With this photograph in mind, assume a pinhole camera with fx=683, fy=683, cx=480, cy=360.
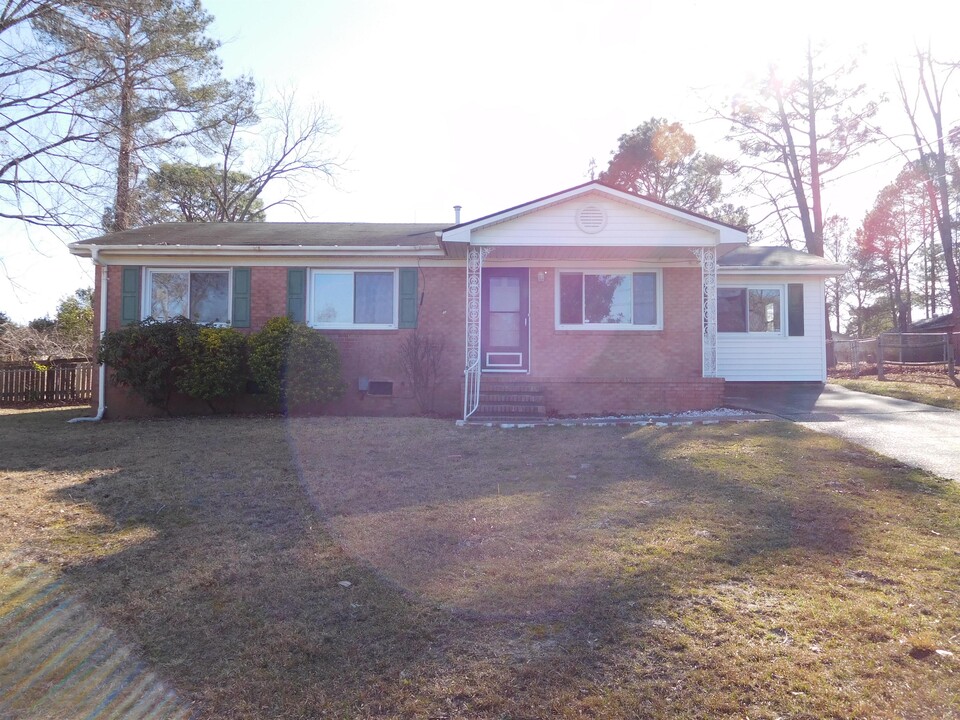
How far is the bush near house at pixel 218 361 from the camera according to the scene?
36.8 feet

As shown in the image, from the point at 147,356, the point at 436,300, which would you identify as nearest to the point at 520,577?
the point at 436,300

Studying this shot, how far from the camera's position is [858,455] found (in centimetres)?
714

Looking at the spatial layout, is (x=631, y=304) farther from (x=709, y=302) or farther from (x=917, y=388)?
(x=917, y=388)

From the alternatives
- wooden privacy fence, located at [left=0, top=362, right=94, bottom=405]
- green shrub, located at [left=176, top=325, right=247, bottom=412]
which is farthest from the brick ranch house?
wooden privacy fence, located at [left=0, top=362, right=94, bottom=405]

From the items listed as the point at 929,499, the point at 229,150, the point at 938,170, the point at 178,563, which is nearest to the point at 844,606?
the point at 929,499

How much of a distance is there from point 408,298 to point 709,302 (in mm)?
5355

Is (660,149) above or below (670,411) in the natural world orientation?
above

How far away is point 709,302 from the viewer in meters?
11.8

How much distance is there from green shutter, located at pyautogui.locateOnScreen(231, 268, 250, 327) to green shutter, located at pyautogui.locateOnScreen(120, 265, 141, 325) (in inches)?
72.3

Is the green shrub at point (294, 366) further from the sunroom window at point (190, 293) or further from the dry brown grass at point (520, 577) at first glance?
the dry brown grass at point (520, 577)

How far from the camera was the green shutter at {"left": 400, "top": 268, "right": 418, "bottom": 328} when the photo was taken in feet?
41.3

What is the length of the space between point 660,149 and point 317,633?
1184 inches

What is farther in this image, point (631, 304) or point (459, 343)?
point (631, 304)

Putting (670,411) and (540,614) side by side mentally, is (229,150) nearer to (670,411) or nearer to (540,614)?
(670,411)
